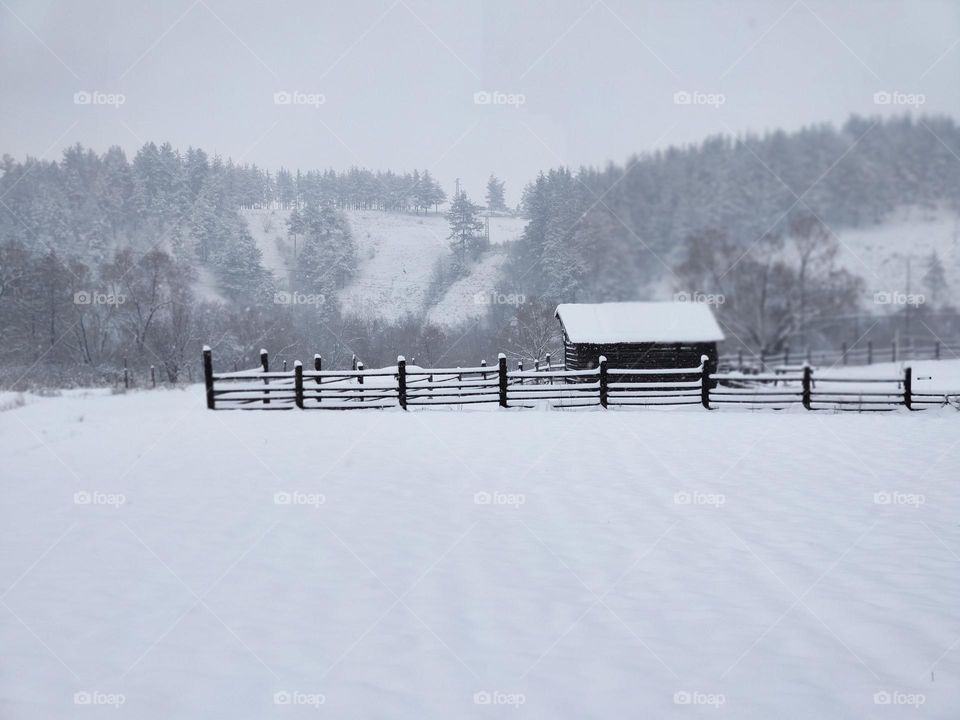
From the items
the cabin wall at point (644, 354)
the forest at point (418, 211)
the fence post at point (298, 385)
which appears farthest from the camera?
the cabin wall at point (644, 354)

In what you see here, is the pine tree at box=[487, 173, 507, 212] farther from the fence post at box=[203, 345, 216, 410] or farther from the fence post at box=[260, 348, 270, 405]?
the fence post at box=[203, 345, 216, 410]

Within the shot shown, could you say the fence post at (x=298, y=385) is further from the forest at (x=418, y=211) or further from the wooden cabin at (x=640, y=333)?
the wooden cabin at (x=640, y=333)

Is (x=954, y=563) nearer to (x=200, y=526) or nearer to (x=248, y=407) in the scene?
(x=200, y=526)

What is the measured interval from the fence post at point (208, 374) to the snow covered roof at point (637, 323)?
32.3ft

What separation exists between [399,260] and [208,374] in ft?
18.2

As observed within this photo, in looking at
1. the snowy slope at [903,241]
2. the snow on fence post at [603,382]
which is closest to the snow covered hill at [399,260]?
the snow on fence post at [603,382]

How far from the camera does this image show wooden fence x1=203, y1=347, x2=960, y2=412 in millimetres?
13242

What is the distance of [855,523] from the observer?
5816mm

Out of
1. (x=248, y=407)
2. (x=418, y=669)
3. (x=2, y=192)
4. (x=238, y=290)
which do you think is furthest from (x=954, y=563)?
(x=2, y=192)

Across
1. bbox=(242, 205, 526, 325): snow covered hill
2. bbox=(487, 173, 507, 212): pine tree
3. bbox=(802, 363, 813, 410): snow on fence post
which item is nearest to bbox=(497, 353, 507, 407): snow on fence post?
bbox=(242, 205, 526, 325): snow covered hill

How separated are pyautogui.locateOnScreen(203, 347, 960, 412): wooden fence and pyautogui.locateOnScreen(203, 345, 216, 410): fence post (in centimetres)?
2

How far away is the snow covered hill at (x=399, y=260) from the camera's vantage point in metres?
10.5

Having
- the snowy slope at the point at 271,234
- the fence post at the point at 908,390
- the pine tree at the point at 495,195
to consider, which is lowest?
the fence post at the point at 908,390

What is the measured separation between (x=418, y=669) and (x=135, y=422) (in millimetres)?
10612
